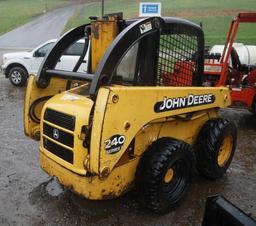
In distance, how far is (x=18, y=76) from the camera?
42.0 feet

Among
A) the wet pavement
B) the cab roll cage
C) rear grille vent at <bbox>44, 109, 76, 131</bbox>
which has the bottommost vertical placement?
the wet pavement

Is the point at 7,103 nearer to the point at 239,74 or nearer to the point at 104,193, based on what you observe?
the point at 239,74

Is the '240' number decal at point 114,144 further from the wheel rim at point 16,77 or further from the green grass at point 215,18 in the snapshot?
the green grass at point 215,18

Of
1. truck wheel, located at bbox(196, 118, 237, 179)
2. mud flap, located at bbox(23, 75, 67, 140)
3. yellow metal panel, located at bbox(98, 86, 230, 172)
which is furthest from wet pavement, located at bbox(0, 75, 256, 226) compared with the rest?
yellow metal panel, located at bbox(98, 86, 230, 172)

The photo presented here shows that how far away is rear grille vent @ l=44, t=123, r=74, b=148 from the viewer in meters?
4.24

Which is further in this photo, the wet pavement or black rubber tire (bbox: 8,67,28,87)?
black rubber tire (bbox: 8,67,28,87)

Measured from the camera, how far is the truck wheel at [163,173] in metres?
4.34

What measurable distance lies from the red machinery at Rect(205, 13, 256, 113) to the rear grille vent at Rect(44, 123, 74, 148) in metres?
4.82

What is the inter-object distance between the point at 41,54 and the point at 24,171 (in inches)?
292

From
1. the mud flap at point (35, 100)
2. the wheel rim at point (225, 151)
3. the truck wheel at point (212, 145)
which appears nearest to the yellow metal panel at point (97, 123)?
the mud flap at point (35, 100)

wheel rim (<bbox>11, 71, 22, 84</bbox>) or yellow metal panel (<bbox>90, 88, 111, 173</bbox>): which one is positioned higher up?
yellow metal panel (<bbox>90, 88, 111, 173</bbox>)

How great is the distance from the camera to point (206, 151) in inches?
208

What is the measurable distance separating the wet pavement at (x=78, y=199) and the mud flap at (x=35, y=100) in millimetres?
808

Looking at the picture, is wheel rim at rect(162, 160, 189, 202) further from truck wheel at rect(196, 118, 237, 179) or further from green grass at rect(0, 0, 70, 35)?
green grass at rect(0, 0, 70, 35)
